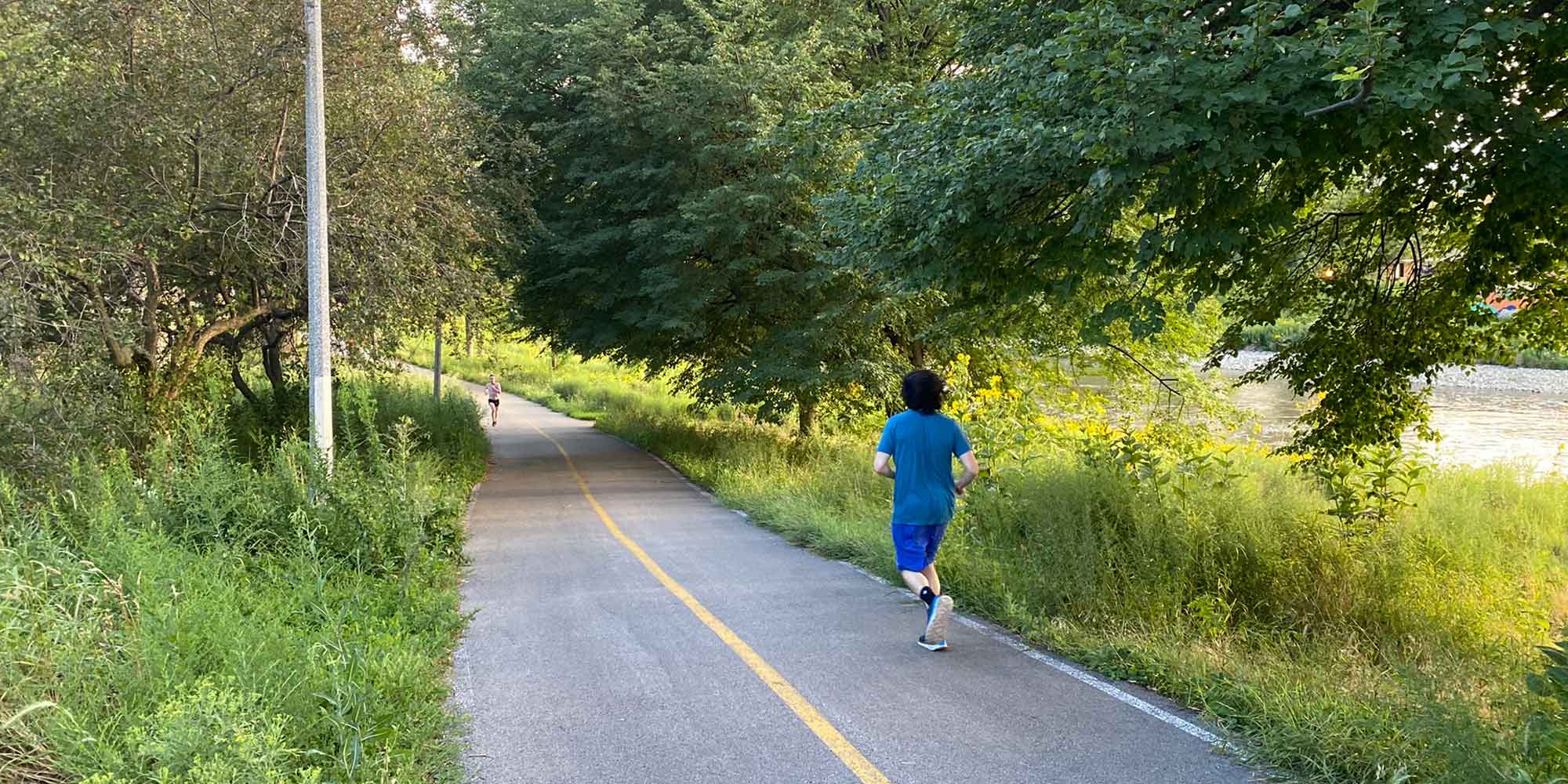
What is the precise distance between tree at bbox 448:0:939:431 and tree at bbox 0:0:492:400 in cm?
318

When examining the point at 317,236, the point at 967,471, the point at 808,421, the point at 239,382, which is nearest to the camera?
the point at 967,471

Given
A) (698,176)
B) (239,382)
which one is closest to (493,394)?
(239,382)

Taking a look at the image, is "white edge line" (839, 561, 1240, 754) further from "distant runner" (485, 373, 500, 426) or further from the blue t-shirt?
"distant runner" (485, 373, 500, 426)

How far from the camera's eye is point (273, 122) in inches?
488

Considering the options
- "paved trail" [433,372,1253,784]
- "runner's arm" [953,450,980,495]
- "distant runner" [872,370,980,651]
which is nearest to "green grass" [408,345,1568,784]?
"paved trail" [433,372,1253,784]

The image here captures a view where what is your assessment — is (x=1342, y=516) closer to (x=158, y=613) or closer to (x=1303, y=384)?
(x=1303, y=384)

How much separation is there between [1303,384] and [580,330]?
48.0ft

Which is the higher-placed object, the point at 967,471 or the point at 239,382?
the point at 967,471

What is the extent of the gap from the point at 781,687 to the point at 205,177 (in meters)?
10.4

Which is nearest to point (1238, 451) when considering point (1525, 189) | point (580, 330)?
point (1525, 189)

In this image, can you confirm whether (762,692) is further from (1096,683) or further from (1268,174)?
(1268,174)

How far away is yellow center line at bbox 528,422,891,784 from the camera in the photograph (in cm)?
441

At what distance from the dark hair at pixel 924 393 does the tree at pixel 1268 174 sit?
1.05m

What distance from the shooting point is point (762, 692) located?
544 centimetres
